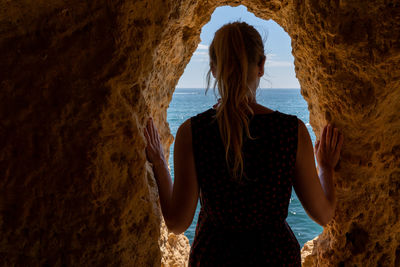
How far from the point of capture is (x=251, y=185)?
152 cm

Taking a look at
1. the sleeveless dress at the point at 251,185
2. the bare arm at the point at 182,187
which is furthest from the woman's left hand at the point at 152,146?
the sleeveless dress at the point at 251,185

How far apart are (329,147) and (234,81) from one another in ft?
3.14

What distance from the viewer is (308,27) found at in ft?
6.64

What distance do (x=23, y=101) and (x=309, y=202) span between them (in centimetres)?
164

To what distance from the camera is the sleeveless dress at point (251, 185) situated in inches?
59.7

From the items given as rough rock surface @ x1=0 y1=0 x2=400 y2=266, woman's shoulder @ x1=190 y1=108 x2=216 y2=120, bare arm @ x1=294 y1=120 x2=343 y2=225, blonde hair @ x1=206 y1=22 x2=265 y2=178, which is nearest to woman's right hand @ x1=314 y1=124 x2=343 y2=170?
bare arm @ x1=294 y1=120 x2=343 y2=225

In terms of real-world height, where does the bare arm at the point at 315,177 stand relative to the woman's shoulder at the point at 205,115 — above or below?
below

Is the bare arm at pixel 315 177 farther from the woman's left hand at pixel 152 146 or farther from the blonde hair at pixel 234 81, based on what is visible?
the woman's left hand at pixel 152 146

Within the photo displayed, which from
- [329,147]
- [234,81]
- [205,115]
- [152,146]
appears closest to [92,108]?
[152,146]

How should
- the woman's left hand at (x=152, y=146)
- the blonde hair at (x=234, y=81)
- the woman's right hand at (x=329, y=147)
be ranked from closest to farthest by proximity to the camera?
the blonde hair at (x=234, y=81) → the woman's left hand at (x=152, y=146) → the woman's right hand at (x=329, y=147)

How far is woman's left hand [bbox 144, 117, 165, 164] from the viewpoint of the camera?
1864 millimetres

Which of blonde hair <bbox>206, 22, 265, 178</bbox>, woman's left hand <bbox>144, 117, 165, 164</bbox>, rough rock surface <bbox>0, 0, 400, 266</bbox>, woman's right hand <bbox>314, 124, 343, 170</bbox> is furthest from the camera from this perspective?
woman's right hand <bbox>314, 124, 343, 170</bbox>

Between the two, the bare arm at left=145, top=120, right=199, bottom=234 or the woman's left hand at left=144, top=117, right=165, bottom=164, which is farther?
the woman's left hand at left=144, top=117, right=165, bottom=164

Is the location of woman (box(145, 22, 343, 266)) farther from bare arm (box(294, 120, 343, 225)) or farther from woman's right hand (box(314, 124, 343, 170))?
woman's right hand (box(314, 124, 343, 170))
